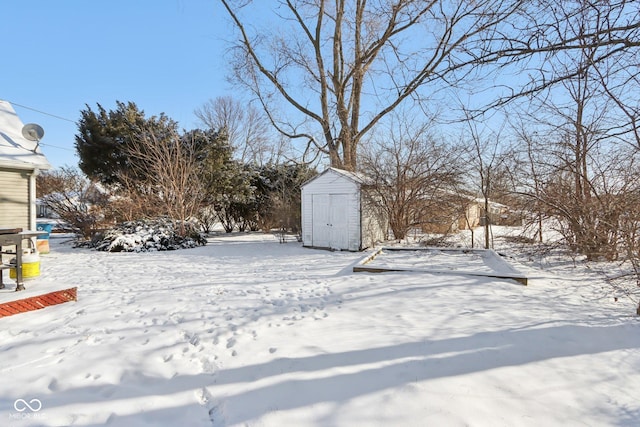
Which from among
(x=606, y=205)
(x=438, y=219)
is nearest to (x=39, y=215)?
(x=438, y=219)

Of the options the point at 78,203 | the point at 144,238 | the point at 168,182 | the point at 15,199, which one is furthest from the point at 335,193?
the point at 78,203

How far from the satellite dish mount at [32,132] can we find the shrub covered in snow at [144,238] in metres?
3.63

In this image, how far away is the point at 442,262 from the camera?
6.95m

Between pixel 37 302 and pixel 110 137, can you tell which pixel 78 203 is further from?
pixel 37 302

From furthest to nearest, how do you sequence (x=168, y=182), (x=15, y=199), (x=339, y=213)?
1. (x=168, y=182)
2. (x=339, y=213)
3. (x=15, y=199)

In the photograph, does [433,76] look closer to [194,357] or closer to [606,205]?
[194,357]

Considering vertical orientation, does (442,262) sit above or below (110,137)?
below

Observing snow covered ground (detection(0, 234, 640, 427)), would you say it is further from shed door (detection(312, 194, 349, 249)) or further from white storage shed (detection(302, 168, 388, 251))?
shed door (detection(312, 194, 349, 249))

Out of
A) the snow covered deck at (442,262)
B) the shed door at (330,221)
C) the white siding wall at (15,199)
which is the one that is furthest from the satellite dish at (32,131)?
the snow covered deck at (442,262)

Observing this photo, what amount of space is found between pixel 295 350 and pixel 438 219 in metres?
9.20

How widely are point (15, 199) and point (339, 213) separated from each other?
836 cm

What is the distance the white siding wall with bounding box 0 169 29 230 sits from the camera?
279 inches

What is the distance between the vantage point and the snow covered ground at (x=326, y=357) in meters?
1.93

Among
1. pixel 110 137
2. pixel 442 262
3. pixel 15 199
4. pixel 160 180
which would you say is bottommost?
pixel 442 262
